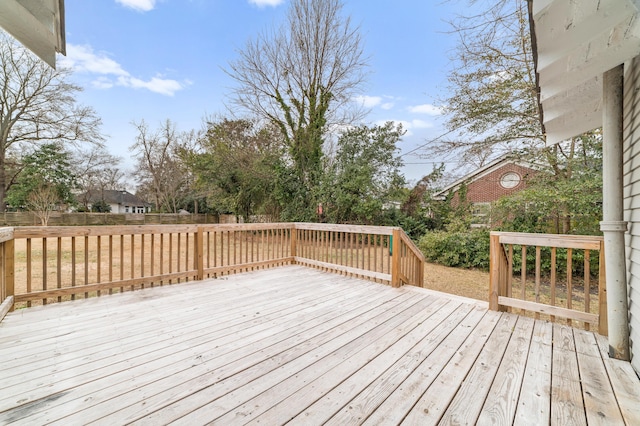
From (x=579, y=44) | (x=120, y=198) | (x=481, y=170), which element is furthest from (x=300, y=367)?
(x=120, y=198)

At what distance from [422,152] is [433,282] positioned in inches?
152

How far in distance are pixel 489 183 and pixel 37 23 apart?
15577mm

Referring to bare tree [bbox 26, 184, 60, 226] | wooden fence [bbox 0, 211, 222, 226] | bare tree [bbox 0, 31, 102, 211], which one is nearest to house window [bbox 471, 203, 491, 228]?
wooden fence [bbox 0, 211, 222, 226]

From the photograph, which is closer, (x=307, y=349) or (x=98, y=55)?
(x=307, y=349)

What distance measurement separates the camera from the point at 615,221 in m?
1.98

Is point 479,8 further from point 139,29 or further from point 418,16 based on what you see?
point 139,29

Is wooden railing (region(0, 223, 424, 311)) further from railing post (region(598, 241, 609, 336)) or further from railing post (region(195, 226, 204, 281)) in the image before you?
railing post (region(598, 241, 609, 336))

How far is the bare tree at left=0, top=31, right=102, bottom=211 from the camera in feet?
43.0

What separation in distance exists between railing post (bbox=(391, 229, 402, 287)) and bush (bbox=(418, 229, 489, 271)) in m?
4.94

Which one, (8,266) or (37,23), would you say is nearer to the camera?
(37,23)

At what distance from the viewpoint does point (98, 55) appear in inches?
399

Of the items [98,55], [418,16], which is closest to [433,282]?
[418,16]

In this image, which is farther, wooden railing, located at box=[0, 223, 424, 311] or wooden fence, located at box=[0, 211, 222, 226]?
wooden fence, located at box=[0, 211, 222, 226]

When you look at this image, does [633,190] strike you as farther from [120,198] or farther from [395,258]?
[120,198]
